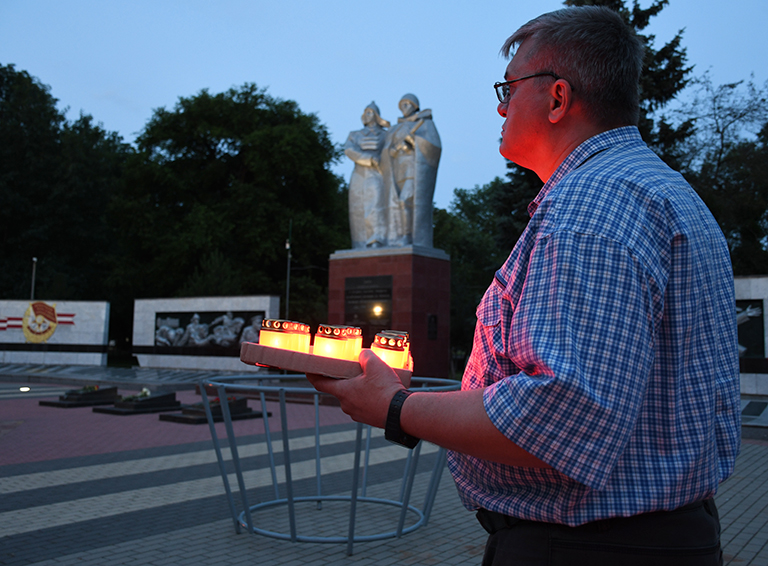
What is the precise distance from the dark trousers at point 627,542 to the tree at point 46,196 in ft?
120

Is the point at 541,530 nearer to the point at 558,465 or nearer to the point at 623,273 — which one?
the point at 558,465

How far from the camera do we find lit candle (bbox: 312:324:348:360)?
1.68 m

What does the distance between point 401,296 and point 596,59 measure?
1471 cm

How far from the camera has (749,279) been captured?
15930 millimetres

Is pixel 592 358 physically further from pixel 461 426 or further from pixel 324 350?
pixel 324 350

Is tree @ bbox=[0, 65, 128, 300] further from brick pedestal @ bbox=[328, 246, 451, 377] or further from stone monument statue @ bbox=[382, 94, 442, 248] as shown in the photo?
stone monument statue @ bbox=[382, 94, 442, 248]

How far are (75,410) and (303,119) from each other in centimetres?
2327

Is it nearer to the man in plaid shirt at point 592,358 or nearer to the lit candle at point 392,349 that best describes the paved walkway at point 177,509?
the lit candle at point 392,349

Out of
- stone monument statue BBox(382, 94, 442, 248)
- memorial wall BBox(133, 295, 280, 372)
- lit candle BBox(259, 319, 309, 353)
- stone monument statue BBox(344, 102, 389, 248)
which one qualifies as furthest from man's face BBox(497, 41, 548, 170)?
memorial wall BBox(133, 295, 280, 372)

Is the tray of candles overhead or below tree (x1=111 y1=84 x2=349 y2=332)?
below

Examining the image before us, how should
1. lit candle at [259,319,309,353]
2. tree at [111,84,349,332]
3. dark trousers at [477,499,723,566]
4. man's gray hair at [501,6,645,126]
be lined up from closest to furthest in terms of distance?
dark trousers at [477,499,723,566], man's gray hair at [501,6,645,126], lit candle at [259,319,309,353], tree at [111,84,349,332]

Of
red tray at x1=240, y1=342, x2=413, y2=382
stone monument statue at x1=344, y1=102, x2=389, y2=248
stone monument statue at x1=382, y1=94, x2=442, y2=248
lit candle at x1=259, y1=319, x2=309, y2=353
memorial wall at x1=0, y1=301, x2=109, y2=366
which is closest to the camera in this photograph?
red tray at x1=240, y1=342, x2=413, y2=382

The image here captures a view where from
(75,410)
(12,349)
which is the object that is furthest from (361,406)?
(12,349)

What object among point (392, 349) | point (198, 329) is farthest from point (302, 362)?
point (198, 329)
